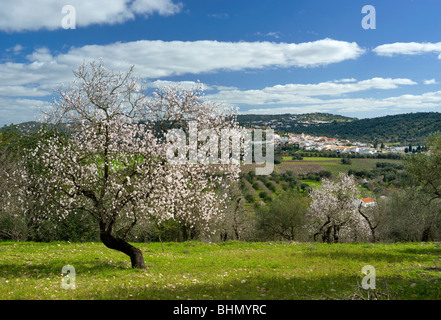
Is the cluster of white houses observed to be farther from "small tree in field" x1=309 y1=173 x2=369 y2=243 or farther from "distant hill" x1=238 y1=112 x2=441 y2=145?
"small tree in field" x1=309 y1=173 x2=369 y2=243

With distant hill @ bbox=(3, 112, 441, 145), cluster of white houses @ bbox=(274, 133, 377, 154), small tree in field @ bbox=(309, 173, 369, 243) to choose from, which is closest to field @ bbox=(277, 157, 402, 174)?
A: cluster of white houses @ bbox=(274, 133, 377, 154)

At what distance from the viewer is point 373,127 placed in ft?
550

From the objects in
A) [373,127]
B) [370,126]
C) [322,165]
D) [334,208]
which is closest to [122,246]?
[334,208]

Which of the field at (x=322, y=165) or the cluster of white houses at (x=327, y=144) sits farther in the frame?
the cluster of white houses at (x=327, y=144)

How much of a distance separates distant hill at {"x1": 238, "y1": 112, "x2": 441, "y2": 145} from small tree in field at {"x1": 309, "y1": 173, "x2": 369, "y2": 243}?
282 ft

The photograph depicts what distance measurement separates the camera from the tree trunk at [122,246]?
17.0 m

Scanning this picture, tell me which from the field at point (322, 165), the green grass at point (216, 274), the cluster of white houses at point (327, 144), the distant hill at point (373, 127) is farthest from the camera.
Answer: the distant hill at point (373, 127)

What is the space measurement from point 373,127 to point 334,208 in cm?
14403

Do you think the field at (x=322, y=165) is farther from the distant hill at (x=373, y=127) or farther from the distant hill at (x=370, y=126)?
the distant hill at (x=373, y=127)

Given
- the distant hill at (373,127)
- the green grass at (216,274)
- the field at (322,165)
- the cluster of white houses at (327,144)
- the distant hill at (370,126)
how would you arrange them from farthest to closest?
the distant hill at (373,127) < the distant hill at (370,126) < the cluster of white houses at (327,144) < the field at (322,165) < the green grass at (216,274)

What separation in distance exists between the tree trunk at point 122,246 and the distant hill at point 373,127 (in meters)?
114

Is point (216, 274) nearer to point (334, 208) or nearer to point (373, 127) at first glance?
point (334, 208)

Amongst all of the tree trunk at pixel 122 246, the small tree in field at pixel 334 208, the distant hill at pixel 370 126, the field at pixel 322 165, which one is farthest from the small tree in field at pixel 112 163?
the distant hill at pixel 370 126
